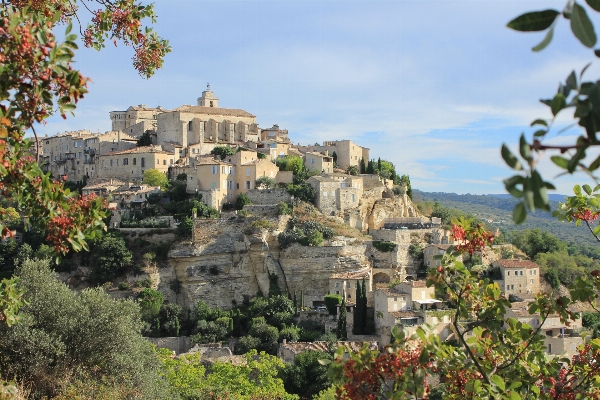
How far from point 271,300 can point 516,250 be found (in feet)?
68.3

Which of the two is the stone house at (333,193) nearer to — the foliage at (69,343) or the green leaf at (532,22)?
the foliage at (69,343)

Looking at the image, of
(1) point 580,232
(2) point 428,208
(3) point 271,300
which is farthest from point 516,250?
(1) point 580,232

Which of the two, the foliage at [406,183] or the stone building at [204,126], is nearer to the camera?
the foliage at [406,183]

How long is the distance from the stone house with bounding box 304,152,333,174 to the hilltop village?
0.08 metres

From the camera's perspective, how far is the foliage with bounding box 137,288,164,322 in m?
40.3

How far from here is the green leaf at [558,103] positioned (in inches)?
98.5

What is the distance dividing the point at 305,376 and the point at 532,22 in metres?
31.4

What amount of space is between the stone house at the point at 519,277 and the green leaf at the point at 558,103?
42.3 meters

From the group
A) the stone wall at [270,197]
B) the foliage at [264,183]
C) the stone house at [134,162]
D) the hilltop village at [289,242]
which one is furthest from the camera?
the stone house at [134,162]

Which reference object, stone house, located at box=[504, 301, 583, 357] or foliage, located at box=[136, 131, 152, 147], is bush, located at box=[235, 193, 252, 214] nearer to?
foliage, located at box=[136, 131, 152, 147]

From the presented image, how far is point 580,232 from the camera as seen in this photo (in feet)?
553

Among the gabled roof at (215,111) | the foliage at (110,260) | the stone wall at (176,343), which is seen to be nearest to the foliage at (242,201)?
the foliage at (110,260)

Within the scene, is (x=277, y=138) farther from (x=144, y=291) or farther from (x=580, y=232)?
(x=580, y=232)

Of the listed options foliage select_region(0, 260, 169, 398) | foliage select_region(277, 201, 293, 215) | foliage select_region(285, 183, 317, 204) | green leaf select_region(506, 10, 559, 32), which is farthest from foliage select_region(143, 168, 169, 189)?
green leaf select_region(506, 10, 559, 32)
